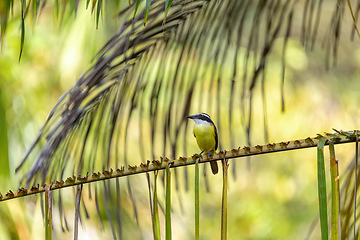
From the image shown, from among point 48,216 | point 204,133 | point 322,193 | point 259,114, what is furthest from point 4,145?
point 259,114

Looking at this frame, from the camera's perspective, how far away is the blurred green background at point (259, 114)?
568 centimetres

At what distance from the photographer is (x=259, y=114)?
23.4 feet

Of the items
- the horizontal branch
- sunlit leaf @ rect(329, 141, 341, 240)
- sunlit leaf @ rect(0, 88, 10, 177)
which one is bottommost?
sunlit leaf @ rect(329, 141, 341, 240)

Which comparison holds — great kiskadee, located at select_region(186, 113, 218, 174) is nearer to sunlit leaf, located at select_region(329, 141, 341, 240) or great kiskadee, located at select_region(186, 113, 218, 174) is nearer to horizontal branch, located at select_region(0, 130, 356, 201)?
horizontal branch, located at select_region(0, 130, 356, 201)

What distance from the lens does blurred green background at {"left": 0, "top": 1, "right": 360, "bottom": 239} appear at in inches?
224

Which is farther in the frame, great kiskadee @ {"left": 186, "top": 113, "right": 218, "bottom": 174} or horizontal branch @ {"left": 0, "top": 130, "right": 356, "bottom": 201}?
great kiskadee @ {"left": 186, "top": 113, "right": 218, "bottom": 174}

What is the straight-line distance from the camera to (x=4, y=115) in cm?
435

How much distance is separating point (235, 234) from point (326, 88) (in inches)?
86.3

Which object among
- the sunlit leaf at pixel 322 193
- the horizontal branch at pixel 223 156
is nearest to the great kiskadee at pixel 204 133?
the horizontal branch at pixel 223 156

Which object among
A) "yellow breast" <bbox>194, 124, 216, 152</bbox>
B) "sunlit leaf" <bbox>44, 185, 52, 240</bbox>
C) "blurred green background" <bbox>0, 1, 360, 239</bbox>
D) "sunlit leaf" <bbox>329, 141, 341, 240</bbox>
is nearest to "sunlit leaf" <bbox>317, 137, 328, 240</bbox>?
"sunlit leaf" <bbox>329, 141, 341, 240</bbox>

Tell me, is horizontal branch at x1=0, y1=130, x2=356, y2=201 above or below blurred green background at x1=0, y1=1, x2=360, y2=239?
below

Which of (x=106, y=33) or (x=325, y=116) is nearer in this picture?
(x=106, y=33)

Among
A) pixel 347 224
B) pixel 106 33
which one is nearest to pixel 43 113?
pixel 106 33

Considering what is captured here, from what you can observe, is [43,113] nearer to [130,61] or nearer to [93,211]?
[93,211]
